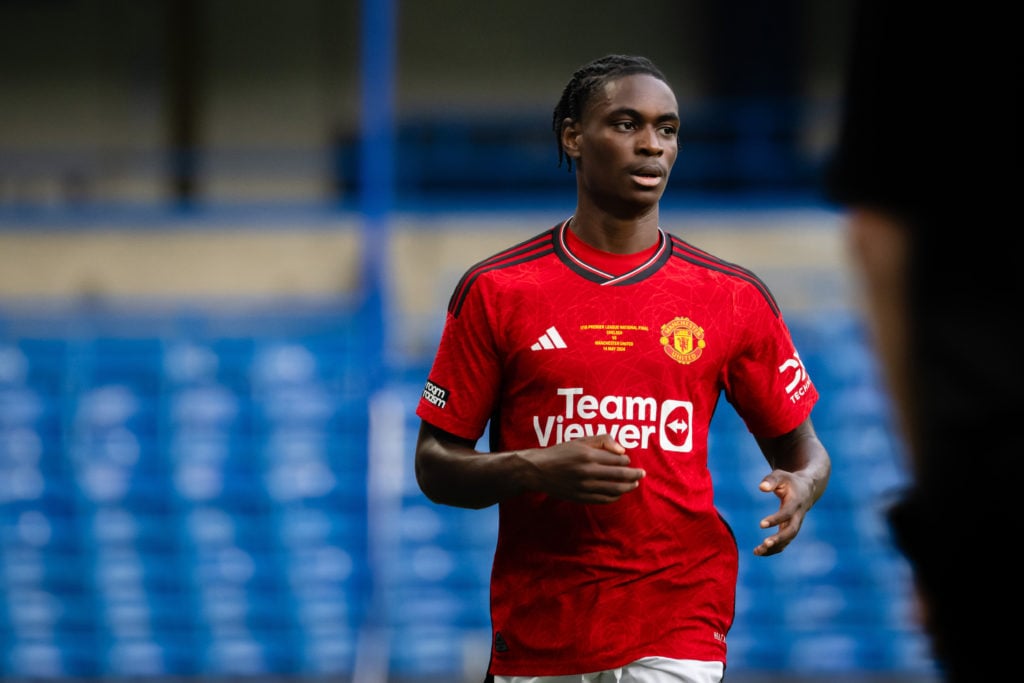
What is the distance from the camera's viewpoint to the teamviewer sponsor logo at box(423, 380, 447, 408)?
10.2ft

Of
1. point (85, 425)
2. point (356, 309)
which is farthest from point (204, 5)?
point (85, 425)

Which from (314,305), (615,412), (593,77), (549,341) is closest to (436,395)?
(549,341)

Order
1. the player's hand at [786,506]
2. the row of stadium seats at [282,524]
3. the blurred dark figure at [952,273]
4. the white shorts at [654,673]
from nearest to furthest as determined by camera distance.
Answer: the blurred dark figure at [952,273], the player's hand at [786,506], the white shorts at [654,673], the row of stadium seats at [282,524]

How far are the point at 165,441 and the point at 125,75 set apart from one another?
4.71 meters

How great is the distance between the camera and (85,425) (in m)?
9.73

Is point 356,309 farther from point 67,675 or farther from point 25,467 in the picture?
point 67,675

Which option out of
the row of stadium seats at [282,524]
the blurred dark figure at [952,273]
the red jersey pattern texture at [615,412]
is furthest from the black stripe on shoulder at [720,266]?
the row of stadium seats at [282,524]

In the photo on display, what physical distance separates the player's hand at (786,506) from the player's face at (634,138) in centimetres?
70

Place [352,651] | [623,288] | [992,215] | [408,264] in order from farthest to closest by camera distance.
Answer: [408,264] → [352,651] → [623,288] → [992,215]

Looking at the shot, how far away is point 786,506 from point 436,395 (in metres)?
0.86

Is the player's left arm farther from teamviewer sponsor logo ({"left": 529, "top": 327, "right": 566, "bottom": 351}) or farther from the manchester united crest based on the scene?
teamviewer sponsor logo ({"left": 529, "top": 327, "right": 566, "bottom": 351})

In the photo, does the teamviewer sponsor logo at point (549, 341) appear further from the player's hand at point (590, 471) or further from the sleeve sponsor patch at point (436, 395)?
the player's hand at point (590, 471)

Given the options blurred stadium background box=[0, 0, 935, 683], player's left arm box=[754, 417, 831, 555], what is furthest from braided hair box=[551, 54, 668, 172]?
blurred stadium background box=[0, 0, 935, 683]

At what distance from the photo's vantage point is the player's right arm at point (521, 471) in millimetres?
2656
